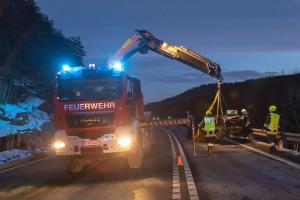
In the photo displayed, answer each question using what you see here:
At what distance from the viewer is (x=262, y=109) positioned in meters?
84.9

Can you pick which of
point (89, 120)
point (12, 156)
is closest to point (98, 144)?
point (89, 120)

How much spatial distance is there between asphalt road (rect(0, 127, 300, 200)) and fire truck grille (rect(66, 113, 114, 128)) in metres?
1.39

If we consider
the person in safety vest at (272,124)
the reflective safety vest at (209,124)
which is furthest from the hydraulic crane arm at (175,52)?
the person in safety vest at (272,124)

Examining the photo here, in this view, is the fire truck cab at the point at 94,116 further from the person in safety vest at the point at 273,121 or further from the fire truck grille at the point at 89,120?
the person in safety vest at the point at 273,121

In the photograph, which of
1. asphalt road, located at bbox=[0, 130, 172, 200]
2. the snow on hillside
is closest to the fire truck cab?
asphalt road, located at bbox=[0, 130, 172, 200]

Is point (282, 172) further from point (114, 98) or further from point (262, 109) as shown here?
point (262, 109)

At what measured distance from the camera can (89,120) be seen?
45.5 ft

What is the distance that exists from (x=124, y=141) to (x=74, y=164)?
81.9 inches

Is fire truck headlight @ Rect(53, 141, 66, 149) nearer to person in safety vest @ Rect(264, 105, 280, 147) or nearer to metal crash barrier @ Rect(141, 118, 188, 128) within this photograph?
metal crash barrier @ Rect(141, 118, 188, 128)

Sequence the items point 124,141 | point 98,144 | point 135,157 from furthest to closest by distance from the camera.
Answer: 1. point 135,157
2. point 124,141
3. point 98,144

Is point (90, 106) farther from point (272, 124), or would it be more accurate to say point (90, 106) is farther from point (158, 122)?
point (272, 124)

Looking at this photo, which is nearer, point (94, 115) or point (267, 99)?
point (94, 115)

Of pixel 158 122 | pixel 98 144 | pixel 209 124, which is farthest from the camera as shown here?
pixel 209 124

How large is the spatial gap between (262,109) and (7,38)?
47678 millimetres
